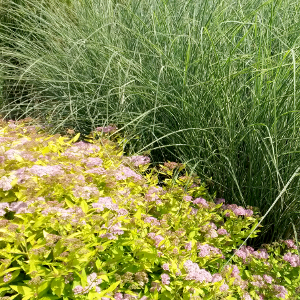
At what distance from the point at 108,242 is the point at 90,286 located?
0.50 ft

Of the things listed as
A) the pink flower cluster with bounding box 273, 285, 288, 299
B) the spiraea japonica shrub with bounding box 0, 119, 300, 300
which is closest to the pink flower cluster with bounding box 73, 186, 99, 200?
the spiraea japonica shrub with bounding box 0, 119, 300, 300

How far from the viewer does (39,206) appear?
1.38m

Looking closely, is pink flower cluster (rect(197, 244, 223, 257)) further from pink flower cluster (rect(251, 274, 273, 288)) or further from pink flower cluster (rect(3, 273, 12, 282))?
pink flower cluster (rect(3, 273, 12, 282))

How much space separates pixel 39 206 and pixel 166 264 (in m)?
0.51

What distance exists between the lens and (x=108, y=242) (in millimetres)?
1281

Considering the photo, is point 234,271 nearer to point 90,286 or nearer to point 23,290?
point 90,286

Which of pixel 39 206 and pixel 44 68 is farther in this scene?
pixel 44 68

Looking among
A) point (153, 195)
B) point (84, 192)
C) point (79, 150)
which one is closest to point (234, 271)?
point (153, 195)

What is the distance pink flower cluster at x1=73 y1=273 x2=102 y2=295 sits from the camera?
1186 mm

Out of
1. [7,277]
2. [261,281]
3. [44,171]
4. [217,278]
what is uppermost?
[44,171]

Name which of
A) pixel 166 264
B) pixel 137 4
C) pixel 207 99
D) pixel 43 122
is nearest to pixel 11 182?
pixel 166 264

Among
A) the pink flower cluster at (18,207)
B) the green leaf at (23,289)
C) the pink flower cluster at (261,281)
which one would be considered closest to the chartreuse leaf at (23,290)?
the green leaf at (23,289)

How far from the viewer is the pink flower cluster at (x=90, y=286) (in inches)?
46.7

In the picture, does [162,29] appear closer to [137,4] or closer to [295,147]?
[137,4]
